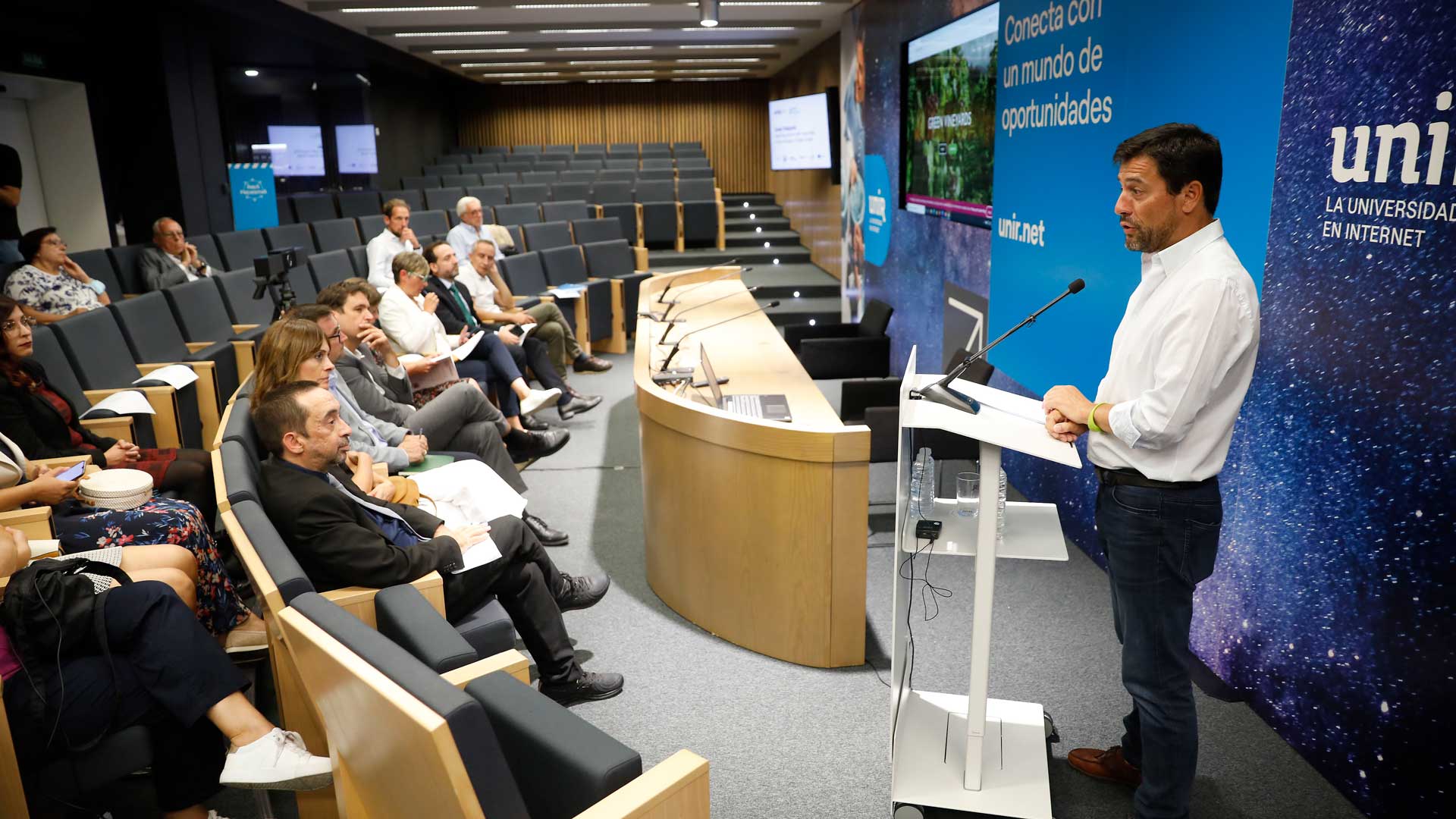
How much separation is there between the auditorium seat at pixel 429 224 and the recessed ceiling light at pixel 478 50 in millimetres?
3690

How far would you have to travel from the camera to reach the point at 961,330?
538cm

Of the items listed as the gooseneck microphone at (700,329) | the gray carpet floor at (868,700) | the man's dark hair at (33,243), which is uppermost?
the man's dark hair at (33,243)

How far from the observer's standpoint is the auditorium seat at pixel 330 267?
6.45m

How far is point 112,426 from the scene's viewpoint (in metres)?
3.59

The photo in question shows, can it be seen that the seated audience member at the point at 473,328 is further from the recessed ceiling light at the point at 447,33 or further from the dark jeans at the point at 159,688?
the recessed ceiling light at the point at 447,33

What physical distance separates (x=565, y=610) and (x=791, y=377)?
1.42 m

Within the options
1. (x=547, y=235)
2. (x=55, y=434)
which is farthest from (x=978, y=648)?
(x=547, y=235)

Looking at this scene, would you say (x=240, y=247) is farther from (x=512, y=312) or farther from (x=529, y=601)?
→ (x=529, y=601)

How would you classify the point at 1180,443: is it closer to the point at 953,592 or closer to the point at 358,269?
the point at 953,592

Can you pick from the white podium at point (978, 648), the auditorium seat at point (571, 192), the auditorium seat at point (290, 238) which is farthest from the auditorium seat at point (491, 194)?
the white podium at point (978, 648)

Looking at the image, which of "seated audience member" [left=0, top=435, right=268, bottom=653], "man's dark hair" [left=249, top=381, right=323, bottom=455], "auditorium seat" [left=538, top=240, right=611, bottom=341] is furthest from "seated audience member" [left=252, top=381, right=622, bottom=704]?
"auditorium seat" [left=538, top=240, right=611, bottom=341]

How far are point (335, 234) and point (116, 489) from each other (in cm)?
619

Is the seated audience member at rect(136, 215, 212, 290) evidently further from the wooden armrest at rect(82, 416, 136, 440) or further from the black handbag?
the black handbag

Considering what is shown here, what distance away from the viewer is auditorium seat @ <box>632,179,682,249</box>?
37.0ft
